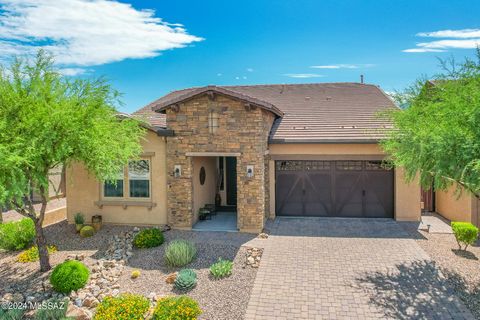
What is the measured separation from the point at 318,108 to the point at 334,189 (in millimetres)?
4924

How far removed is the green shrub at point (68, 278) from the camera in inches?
323

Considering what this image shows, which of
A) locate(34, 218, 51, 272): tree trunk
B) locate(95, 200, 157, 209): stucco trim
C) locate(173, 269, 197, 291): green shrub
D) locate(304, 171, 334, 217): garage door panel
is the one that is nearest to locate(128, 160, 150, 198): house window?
locate(95, 200, 157, 209): stucco trim

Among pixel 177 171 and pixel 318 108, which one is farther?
pixel 318 108

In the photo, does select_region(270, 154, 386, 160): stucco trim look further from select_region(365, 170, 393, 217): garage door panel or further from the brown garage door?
select_region(365, 170, 393, 217): garage door panel

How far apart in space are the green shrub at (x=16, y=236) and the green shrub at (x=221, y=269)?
6.98 meters

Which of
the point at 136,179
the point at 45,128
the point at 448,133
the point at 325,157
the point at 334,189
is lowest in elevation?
the point at 334,189

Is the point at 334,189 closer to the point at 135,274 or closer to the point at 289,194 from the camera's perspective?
the point at 289,194

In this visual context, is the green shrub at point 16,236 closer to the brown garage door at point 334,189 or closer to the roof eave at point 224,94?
the roof eave at point 224,94

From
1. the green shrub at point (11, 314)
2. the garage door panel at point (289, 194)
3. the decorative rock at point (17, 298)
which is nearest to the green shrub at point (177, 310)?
the green shrub at point (11, 314)

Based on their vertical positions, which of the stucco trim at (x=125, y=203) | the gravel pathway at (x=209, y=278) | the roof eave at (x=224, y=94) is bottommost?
the gravel pathway at (x=209, y=278)

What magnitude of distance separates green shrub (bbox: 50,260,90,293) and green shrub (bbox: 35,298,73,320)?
0.56m

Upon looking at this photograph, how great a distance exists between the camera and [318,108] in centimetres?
1727

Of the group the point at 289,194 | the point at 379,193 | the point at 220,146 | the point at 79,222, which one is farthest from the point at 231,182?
the point at 79,222

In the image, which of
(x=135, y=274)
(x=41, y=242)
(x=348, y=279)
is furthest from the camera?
(x=41, y=242)
